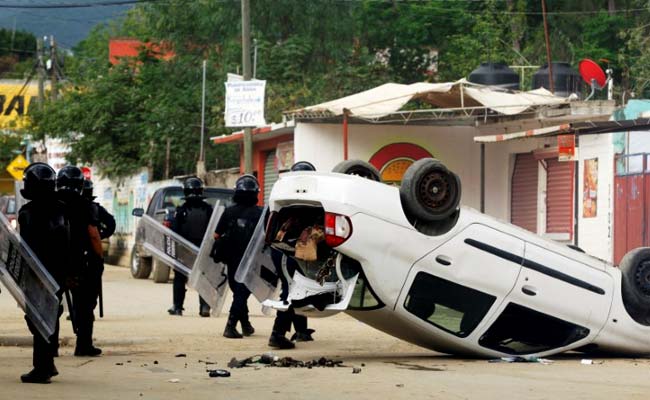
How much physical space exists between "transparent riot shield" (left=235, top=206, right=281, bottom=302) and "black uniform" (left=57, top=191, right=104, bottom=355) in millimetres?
2886

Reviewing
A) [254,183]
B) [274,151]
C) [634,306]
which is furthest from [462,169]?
[634,306]

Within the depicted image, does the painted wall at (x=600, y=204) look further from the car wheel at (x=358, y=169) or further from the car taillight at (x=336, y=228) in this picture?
the car taillight at (x=336, y=228)

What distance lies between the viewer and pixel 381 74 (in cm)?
5147

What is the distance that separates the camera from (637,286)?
13789mm

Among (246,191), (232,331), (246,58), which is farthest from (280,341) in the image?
(246,58)

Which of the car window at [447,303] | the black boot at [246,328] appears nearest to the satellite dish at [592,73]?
the black boot at [246,328]

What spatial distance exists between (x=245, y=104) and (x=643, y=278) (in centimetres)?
1875

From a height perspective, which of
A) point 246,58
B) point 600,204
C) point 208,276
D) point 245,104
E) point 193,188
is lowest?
point 208,276

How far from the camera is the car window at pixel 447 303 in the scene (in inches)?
510

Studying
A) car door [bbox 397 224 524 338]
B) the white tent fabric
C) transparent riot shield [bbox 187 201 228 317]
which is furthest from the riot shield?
the white tent fabric

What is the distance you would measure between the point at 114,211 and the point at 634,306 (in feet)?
122

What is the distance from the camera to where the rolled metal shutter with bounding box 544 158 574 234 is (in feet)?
90.0

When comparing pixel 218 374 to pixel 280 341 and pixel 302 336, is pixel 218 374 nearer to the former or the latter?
pixel 280 341

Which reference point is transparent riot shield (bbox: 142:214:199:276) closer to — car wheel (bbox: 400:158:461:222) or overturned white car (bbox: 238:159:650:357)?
overturned white car (bbox: 238:159:650:357)
